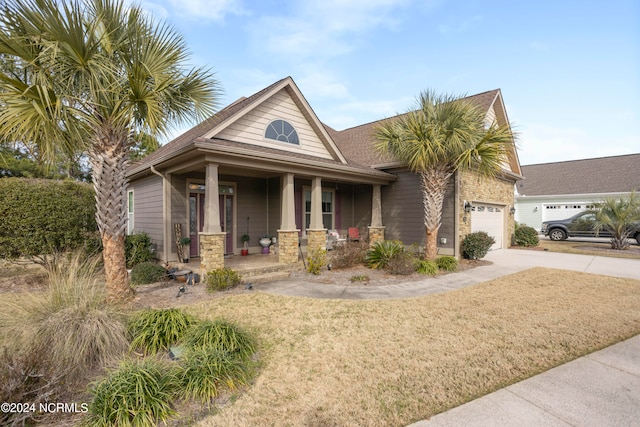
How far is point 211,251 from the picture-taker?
285 inches

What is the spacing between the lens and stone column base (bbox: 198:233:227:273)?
7.19m

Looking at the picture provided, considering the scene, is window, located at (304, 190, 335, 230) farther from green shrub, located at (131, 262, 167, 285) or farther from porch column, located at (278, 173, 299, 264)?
green shrub, located at (131, 262, 167, 285)

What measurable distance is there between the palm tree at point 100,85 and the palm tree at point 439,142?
19.9ft

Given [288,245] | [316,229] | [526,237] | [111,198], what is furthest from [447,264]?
[526,237]

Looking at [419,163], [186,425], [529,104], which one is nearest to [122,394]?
[186,425]

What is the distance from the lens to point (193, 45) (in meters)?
5.78

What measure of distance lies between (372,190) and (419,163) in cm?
358

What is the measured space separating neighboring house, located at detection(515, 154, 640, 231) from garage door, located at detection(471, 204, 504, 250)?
10.7m

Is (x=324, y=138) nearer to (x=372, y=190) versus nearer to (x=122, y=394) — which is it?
(x=372, y=190)

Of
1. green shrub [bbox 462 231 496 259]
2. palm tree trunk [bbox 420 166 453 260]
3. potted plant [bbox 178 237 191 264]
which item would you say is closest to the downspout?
potted plant [bbox 178 237 191 264]

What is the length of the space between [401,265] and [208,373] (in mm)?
6550

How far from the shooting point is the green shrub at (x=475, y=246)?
34.9 ft

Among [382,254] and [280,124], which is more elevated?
[280,124]

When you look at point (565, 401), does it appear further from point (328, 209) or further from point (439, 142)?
point (328, 209)
